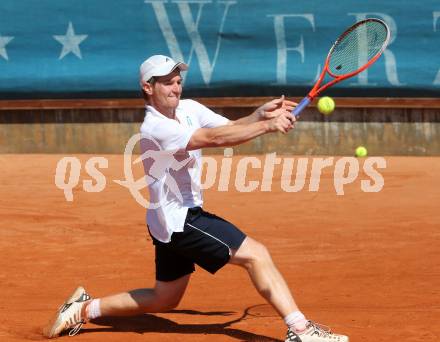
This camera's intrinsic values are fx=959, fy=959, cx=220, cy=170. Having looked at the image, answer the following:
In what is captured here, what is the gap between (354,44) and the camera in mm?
6039

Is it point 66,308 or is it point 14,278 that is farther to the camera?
point 14,278

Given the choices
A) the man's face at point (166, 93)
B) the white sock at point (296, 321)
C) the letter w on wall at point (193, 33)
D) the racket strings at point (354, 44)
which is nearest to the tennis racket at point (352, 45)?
the racket strings at point (354, 44)

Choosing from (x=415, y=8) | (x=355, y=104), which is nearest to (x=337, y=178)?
(x=355, y=104)

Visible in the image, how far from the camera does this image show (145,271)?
710cm

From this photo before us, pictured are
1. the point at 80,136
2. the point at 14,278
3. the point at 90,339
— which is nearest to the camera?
the point at 90,339

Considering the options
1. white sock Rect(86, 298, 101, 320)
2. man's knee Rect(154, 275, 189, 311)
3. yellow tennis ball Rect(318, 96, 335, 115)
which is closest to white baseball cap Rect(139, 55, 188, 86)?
man's knee Rect(154, 275, 189, 311)

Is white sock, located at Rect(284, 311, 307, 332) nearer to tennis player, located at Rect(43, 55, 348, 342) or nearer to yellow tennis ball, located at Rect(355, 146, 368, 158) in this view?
tennis player, located at Rect(43, 55, 348, 342)

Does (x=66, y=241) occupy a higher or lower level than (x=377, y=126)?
lower

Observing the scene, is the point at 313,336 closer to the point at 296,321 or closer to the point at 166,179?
the point at 296,321

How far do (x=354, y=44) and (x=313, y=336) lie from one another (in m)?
2.13

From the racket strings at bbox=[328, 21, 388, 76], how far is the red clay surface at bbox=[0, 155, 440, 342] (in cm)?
146

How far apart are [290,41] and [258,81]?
66 centimetres

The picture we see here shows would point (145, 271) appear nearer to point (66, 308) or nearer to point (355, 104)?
point (66, 308)

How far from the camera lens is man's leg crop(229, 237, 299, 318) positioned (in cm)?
473
